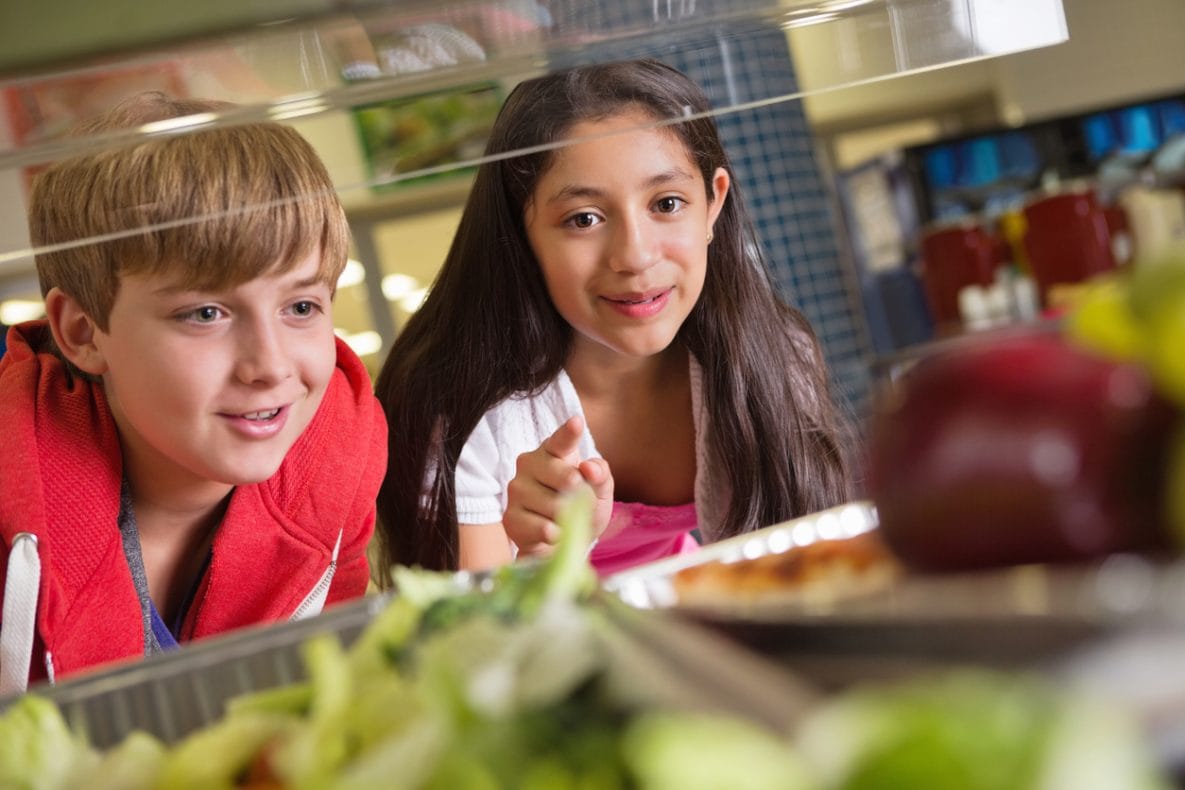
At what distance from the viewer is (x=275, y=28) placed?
0.44 metres

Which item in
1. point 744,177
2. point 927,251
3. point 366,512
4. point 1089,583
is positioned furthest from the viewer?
point 927,251

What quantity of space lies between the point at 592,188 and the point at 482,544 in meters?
0.30

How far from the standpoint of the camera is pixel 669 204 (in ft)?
3.34

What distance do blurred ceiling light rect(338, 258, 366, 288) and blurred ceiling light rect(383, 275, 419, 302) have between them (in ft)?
0.24

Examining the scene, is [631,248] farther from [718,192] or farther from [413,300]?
[413,300]

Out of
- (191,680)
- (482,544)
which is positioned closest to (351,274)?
(482,544)

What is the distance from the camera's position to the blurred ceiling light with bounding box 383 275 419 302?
1109 millimetres

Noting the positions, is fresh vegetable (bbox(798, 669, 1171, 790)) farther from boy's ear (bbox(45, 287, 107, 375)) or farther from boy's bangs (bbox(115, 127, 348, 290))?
boy's ear (bbox(45, 287, 107, 375))

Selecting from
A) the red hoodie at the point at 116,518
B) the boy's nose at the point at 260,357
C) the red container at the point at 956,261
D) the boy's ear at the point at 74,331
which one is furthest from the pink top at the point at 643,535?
the red container at the point at 956,261

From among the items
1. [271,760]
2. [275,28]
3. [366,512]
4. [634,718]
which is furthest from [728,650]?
[366,512]

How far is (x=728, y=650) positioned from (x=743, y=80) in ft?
1.26

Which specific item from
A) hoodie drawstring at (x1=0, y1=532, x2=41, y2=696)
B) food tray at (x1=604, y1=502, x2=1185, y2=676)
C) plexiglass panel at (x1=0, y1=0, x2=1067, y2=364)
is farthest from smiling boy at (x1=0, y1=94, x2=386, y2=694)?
food tray at (x1=604, y1=502, x2=1185, y2=676)

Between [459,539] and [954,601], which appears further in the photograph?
[459,539]

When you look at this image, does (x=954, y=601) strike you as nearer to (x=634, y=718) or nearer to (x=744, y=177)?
(x=634, y=718)
